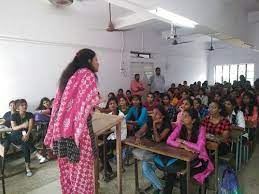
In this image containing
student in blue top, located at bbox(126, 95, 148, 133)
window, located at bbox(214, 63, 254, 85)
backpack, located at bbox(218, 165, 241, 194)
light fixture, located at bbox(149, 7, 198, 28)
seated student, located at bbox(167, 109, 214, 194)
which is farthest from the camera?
window, located at bbox(214, 63, 254, 85)

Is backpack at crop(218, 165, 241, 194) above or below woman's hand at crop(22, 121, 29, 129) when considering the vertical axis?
below

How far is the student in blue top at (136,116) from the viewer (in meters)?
3.91

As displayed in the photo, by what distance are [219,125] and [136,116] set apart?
143cm

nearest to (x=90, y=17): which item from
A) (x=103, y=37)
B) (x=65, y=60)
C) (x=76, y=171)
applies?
(x=103, y=37)

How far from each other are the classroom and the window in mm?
2907

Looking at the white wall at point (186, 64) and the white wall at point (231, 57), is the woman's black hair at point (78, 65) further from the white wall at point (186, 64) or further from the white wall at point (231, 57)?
the white wall at point (231, 57)

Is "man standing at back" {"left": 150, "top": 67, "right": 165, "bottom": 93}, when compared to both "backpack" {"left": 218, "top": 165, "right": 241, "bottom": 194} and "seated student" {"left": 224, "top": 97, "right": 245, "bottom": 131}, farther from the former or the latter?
"backpack" {"left": 218, "top": 165, "right": 241, "bottom": 194}

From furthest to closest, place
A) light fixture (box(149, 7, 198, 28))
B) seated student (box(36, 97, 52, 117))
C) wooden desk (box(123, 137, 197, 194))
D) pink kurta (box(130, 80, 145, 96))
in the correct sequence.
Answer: pink kurta (box(130, 80, 145, 96)), seated student (box(36, 97, 52, 117)), light fixture (box(149, 7, 198, 28)), wooden desk (box(123, 137, 197, 194))

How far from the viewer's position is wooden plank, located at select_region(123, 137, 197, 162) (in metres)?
2.34

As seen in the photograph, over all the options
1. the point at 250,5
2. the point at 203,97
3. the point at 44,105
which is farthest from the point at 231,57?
the point at 44,105

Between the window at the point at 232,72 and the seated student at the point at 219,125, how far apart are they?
857 centimetres

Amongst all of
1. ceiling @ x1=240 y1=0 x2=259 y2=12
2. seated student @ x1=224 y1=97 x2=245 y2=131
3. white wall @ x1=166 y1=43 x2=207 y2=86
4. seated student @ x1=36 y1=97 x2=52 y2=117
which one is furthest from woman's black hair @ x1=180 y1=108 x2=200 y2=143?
white wall @ x1=166 y1=43 x2=207 y2=86

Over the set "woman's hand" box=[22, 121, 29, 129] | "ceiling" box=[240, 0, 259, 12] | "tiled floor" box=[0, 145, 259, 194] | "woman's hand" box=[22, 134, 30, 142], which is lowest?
"tiled floor" box=[0, 145, 259, 194]

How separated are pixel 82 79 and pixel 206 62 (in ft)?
37.3
